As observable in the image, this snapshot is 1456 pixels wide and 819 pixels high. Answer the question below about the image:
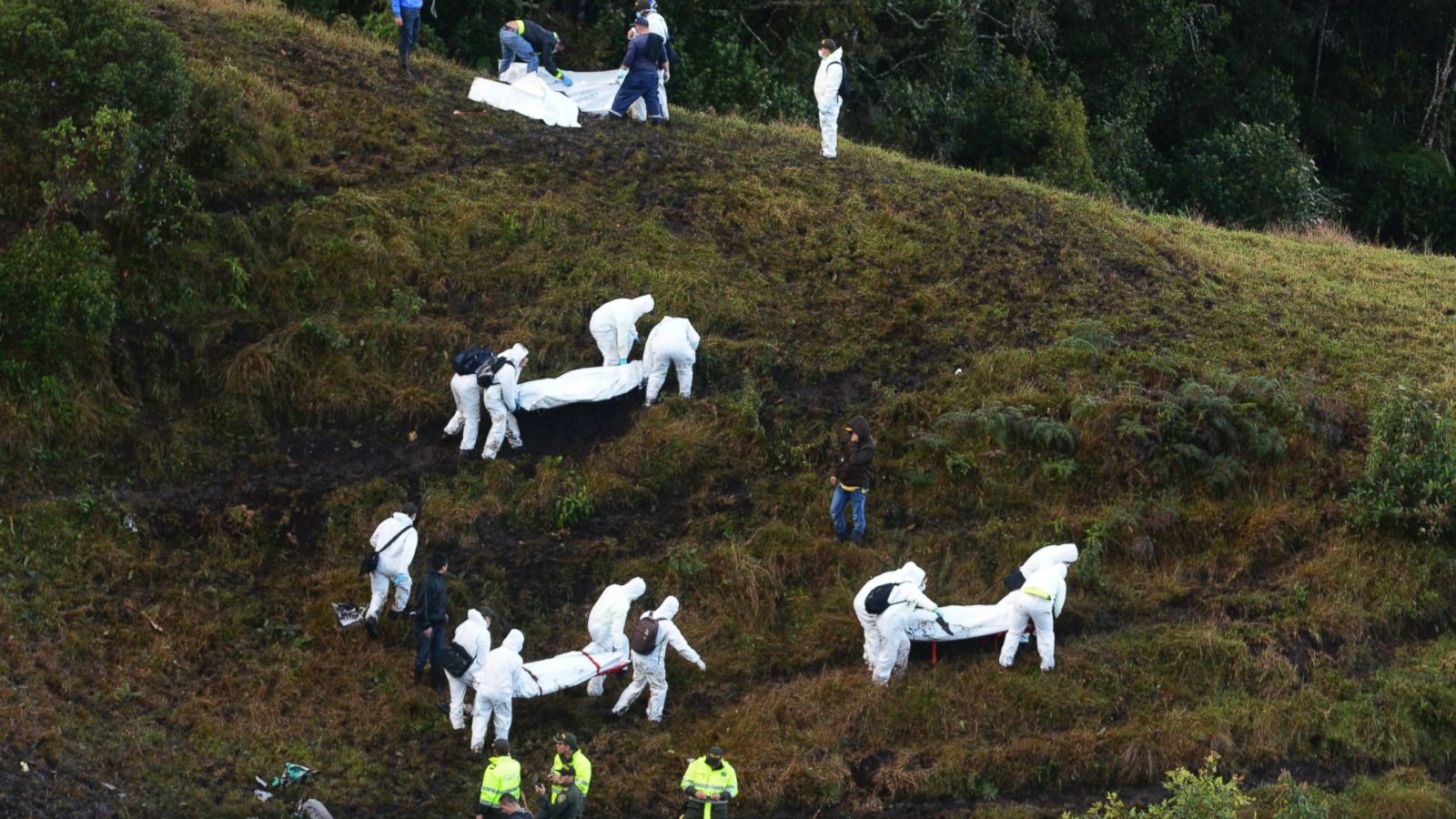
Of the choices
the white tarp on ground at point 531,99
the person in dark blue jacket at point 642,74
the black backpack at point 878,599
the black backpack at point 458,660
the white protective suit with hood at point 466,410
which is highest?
the person in dark blue jacket at point 642,74

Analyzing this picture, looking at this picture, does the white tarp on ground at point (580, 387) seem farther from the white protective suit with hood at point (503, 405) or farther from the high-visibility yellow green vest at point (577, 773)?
the high-visibility yellow green vest at point (577, 773)

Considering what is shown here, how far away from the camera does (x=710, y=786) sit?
1354cm

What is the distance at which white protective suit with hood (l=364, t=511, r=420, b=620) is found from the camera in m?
15.7

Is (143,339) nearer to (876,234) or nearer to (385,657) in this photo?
(385,657)

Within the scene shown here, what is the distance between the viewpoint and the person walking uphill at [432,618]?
15117 mm

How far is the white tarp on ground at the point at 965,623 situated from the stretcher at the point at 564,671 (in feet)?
8.92

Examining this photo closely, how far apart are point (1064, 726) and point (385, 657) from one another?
6190 millimetres

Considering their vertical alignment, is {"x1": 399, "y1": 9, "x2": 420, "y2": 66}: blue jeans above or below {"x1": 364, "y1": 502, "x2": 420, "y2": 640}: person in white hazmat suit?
above

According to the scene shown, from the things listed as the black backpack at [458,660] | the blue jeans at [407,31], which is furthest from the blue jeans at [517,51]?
the black backpack at [458,660]

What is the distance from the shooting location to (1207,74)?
3256cm

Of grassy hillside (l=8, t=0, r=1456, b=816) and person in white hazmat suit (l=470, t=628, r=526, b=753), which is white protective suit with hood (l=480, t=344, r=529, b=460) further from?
person in white hazmat suit (l=470, t=628, r=526, b=753)

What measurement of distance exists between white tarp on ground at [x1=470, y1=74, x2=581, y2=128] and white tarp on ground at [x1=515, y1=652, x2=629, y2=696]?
10.1 metres

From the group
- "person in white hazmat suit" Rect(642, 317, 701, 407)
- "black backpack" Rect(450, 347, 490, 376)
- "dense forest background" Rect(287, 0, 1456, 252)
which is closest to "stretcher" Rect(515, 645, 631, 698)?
"black backpack" Rect(450, 347, 490, 376)

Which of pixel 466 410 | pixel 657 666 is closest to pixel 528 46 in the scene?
pixel 466 410
